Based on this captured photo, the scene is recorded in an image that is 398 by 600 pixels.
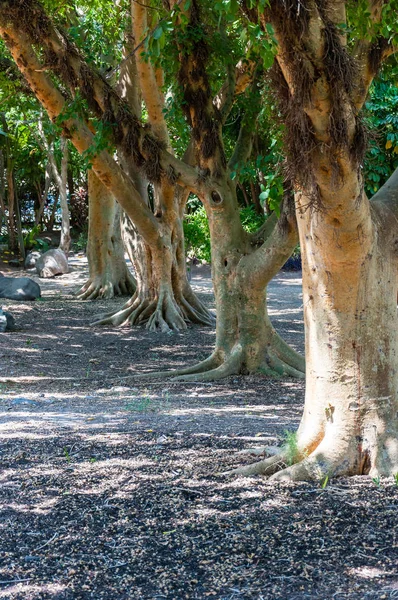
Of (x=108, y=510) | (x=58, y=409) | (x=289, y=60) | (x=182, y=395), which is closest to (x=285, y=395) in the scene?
(x=182, y=395)

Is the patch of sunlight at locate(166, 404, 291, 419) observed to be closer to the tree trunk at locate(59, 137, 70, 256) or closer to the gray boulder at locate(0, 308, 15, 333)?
the gray boulder at locate(0, 308, 15, 333)

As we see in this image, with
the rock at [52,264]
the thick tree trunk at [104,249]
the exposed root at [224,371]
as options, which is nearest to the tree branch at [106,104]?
the exposed root at [224,371]

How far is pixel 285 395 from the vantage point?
8734 mm

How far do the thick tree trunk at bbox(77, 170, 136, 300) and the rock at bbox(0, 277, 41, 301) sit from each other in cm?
116

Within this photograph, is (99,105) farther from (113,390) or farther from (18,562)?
(18,562)

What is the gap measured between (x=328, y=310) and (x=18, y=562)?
7.42ft

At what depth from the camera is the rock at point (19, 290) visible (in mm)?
17922

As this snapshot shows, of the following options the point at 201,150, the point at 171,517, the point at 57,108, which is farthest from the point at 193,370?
the point at 171,517

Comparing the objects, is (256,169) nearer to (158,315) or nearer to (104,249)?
(158,315)

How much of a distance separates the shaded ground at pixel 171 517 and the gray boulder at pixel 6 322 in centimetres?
644

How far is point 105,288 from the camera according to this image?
1836cm

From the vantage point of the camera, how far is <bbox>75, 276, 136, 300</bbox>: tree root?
722 inches

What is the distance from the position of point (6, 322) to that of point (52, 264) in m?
10.2

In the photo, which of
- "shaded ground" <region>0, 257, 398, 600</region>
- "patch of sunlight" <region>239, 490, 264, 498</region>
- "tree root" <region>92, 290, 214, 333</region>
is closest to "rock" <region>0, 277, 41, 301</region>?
"tree root" <region>92, 290, 214, 333</region>
